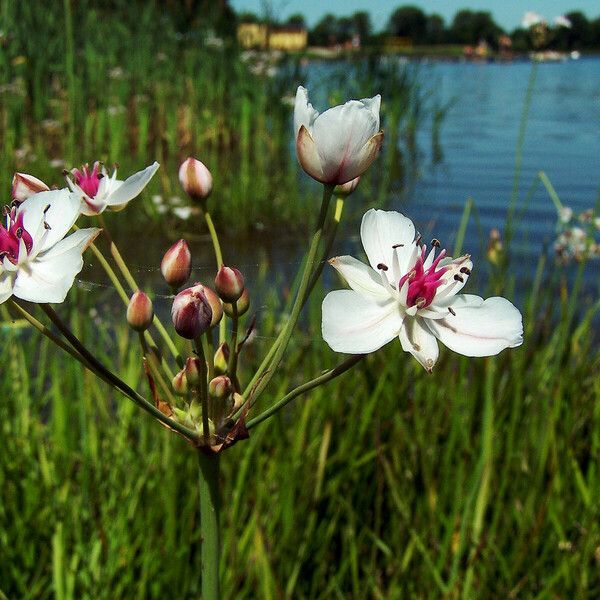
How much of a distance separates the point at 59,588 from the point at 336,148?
1.14 meters

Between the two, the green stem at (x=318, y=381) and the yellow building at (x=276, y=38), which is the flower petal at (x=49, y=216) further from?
the yellow building at (x=276, y=38)

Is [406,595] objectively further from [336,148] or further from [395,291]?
[336,148]

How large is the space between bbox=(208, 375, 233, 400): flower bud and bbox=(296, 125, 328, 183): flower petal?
→ 0.26m

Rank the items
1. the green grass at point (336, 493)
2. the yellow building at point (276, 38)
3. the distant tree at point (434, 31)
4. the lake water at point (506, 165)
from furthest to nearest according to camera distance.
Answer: the distant tree at point (434, 31)
the yellow building at point (276, 38)
the lake water at point (506, 165)
the green grass at point (336, 493)

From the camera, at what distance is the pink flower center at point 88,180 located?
3.48ft

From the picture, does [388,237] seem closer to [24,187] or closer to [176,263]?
[176,263]

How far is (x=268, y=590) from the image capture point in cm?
161

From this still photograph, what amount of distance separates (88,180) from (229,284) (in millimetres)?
285

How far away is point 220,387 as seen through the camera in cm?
92

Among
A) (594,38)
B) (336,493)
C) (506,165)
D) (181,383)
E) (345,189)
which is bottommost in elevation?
(506,165)

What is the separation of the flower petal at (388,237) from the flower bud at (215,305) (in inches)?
7.6

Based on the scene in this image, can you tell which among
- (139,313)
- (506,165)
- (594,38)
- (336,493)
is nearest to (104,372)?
(139,313)

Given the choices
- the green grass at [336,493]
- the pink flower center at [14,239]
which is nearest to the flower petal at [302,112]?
the pink flower center at [14,239]

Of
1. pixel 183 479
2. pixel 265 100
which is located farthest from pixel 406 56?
pixel 183 479
